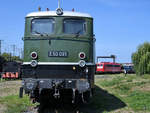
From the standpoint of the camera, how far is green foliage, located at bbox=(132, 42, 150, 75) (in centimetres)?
3112

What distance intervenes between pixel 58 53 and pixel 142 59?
25.0 meters

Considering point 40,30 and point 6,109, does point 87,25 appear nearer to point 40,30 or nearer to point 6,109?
point 40,30

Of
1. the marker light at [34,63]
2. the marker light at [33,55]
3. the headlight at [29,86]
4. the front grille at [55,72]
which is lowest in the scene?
the headlight at [29,86]

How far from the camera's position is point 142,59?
31625 millimetres

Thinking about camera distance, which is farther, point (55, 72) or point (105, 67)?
point (105, 67)

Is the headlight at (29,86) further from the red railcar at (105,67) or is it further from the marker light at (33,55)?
the red railcar at (105,67)

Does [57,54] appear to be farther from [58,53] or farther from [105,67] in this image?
[105,67]

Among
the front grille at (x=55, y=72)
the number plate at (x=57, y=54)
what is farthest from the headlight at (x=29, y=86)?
the number plate at (x=57, y=54)

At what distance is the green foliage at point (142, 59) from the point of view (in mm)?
Result: 31125

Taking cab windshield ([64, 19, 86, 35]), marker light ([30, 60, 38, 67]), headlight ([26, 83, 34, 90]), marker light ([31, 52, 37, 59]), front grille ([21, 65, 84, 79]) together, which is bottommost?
headlight ([26, 83, 34, 90])

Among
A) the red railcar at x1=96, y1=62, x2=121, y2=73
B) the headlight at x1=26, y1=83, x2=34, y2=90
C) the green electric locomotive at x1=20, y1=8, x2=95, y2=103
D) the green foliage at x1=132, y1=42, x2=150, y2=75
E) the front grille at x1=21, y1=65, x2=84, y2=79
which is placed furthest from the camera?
the red railcar at x1=96, y1=62, x2=121, y2=73

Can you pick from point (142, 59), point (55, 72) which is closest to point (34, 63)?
point (55, 72)

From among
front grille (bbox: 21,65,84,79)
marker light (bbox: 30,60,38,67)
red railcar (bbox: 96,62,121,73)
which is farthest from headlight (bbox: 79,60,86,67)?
red railcar (bbox: 96,62,121,73)

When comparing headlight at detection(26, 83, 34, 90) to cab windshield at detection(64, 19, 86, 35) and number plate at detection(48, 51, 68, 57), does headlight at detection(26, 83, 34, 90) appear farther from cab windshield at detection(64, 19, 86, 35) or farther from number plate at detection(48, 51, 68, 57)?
cab windshield at detection(64, 19, 86, 35)
